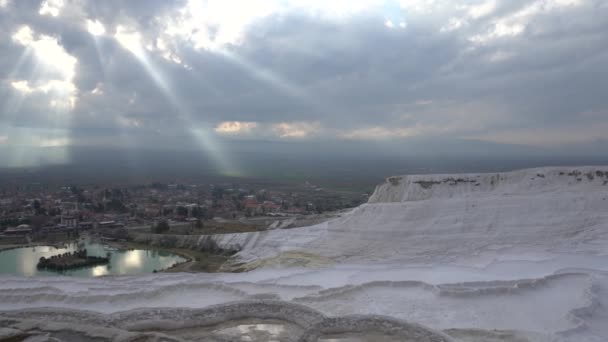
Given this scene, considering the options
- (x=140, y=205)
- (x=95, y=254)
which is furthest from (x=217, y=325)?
(x=140, y=205)

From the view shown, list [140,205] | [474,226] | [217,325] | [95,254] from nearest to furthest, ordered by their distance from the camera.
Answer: [217,325] → [474,226] → [95,254] → [140,205]

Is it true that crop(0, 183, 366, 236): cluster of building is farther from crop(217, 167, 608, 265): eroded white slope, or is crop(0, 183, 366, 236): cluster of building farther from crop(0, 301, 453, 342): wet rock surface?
crop(0, 301, 453, 342): wet rock surface

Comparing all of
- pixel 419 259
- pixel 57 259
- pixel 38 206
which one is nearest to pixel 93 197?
pixel 38 206

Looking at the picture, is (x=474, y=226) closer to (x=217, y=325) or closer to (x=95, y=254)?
(x=217, y=325)

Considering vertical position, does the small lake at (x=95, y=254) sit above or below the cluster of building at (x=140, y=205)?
below

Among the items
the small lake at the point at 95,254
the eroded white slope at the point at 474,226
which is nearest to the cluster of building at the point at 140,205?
the small lake at the point at 95,254

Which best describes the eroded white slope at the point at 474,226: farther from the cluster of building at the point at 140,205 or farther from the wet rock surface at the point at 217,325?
the cluster of building at the point at 140,205

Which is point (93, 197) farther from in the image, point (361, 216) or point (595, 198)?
point (595, 198)

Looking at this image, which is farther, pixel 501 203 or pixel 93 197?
pixel 93 197
